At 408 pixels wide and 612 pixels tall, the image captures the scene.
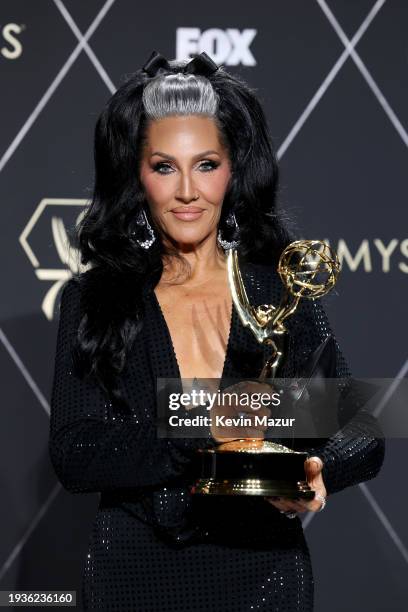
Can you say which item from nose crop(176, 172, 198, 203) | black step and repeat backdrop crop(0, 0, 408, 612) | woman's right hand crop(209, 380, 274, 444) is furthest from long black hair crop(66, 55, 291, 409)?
black step and repeat backdrop crop(0, 0, 408, 612)

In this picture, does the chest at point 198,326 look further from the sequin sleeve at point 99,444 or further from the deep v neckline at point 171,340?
the sequin sleeve at point 99,444

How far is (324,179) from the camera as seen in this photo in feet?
10.3

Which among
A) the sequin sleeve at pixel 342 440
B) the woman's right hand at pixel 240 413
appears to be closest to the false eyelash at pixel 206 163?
the sequin sleeve at pixel 342 440

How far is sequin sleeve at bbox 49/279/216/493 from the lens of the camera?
1.75 m

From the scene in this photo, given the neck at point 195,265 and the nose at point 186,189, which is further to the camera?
the neck at point 195,265

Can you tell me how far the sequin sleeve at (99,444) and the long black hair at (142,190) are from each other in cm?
12

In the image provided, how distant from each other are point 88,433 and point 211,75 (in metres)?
0.69

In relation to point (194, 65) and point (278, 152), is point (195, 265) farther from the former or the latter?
point (278, 152)

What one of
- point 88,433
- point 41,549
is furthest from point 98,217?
point 41,549

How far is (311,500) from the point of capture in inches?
64.4

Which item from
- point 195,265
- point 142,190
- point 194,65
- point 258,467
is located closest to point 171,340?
point 195,265

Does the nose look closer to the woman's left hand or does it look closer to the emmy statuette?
the emmy statuette

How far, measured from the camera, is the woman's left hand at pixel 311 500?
64.3 inches

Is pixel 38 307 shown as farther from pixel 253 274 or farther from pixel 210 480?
pixel 210 480
